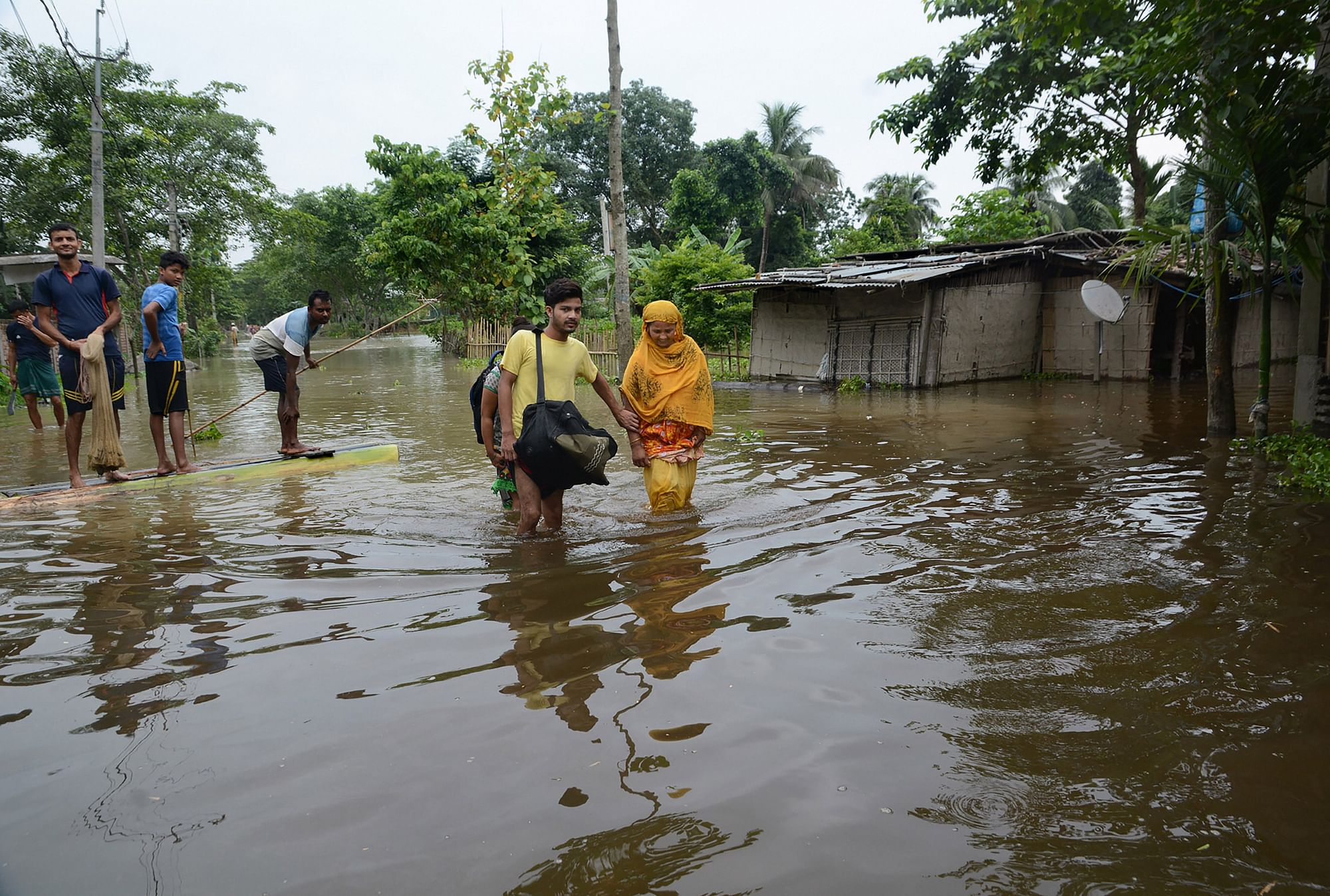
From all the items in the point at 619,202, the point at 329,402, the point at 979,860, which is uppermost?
the point at 619,202

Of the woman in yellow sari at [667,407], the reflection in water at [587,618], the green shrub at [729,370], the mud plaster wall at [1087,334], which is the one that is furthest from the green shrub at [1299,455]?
the green shrub at [729,370]

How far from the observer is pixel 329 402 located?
648 inches

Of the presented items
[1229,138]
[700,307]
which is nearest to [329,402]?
[700,307]

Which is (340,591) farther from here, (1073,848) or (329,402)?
(329,402)

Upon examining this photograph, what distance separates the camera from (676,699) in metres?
3.05

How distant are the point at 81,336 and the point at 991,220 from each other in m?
23.0

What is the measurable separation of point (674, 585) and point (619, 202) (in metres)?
11.3

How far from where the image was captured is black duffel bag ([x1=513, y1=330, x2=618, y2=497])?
16.0ft

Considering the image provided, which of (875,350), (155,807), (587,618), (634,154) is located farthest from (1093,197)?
(155,807)

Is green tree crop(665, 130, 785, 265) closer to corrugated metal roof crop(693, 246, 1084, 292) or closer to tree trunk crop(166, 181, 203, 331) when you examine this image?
corrugated metal roof crop(693, 246, 1084, 292)

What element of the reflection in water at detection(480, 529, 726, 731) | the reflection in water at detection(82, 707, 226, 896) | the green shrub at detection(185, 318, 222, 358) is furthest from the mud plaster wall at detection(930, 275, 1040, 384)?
the green shrub at detection(185, 318, 222, 358)

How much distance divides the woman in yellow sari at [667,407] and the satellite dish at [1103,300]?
10.8 meters

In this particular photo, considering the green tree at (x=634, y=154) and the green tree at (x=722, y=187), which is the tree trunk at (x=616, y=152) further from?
the green tree at (x=634, y=154)

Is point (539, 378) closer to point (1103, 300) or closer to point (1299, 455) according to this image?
point (1299, 455)
